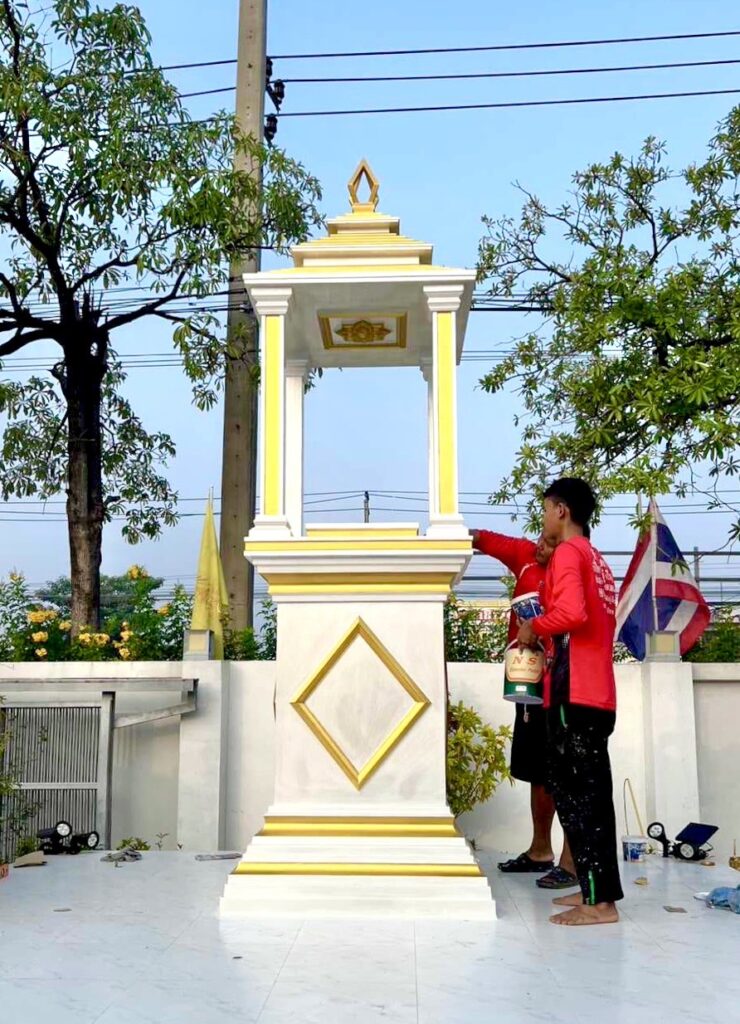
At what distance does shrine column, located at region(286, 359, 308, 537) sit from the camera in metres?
4.91

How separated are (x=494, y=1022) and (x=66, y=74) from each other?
7.11m

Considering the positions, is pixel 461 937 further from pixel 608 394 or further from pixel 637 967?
pixel 608 394

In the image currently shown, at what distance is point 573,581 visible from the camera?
3.60 metres

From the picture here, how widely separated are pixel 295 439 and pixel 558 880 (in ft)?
7.49

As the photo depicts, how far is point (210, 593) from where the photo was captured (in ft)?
21.2

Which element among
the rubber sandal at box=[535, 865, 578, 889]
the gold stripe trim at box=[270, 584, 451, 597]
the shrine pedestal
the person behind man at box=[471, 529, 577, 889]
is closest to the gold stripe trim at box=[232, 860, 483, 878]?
the shrine pedestal

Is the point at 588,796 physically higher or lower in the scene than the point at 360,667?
lower

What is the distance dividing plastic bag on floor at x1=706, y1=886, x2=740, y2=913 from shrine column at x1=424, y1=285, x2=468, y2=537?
5.39ft

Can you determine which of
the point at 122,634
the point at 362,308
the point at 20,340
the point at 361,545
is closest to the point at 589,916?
the point at 361,545

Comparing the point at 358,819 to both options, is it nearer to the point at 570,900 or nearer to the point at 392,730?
the point at 392,730

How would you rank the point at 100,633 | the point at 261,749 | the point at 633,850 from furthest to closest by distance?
the point at 100,633 < the point at 261,749 < the point at 633,850

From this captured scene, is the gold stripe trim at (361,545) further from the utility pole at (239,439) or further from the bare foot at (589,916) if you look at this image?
the utility pole at (239,439)

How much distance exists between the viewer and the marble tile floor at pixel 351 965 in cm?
254

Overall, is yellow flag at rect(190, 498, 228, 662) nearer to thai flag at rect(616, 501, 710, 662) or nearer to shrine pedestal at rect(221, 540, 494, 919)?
shrine pedestal at rect(221, 540, 494, 919)
